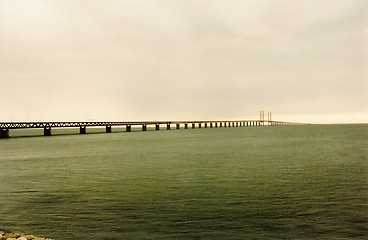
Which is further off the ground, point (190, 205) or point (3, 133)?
point (3, 133)

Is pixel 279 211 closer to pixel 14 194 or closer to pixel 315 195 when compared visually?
pixel 315 195

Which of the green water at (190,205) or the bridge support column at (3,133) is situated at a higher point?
the bridge support column at (3,133)

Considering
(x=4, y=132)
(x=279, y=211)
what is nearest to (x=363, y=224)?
(x=279, y=211)

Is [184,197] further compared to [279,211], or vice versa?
[184,197]

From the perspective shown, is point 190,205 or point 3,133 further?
point 3,133

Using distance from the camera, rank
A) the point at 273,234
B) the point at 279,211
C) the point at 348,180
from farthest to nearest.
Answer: the point at 348,180 < the point at 279,211 < the point at 273,234

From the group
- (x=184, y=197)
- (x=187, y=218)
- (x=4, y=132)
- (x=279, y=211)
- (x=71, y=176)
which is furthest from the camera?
(x=4, y=132)

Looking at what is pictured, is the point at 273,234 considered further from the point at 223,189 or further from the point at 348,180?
the point at 348,180

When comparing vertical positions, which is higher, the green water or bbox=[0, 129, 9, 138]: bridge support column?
bbox=[0, 129, 9, 138]: bridge support column

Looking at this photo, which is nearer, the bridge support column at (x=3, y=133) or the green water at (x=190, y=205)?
the green water at (x=190, y=205)

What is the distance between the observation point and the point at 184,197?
72.3ft

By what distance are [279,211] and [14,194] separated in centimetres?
1572

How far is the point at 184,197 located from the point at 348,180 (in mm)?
12944

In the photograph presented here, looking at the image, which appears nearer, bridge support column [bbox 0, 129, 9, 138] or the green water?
the green water
